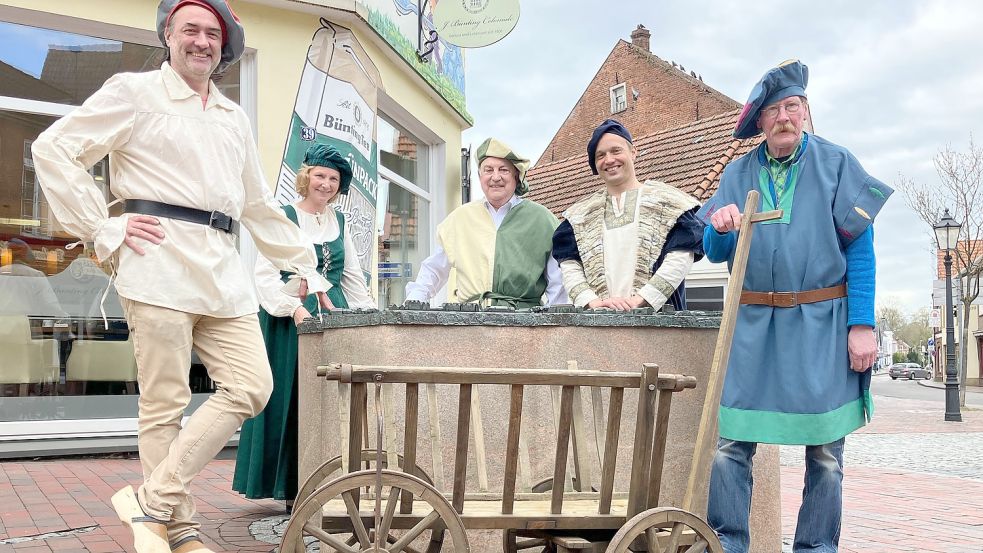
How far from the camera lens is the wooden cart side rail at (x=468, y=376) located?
249cm

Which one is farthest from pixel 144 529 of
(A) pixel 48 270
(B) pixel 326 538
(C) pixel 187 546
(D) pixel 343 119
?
(D) pixel 343 119

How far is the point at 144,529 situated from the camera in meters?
2.92

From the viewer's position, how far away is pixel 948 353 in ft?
59.5

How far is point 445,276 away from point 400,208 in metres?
5.54

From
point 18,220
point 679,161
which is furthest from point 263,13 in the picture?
point 679,161

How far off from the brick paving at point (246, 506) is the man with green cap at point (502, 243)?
1.48 m

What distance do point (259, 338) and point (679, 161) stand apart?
14936mm

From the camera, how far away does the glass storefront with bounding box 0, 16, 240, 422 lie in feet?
23.4

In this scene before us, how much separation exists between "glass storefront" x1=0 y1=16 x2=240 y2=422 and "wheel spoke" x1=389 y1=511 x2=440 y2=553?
4915 millimetres

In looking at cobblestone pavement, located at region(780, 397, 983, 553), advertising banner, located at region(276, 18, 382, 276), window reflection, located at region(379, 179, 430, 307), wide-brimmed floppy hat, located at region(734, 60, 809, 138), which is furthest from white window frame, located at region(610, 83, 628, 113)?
wide-brimmed floppy hat, located at region(734, 60, 809, 138)

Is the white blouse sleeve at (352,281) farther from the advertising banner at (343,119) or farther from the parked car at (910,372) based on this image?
the parked car at (910,372)

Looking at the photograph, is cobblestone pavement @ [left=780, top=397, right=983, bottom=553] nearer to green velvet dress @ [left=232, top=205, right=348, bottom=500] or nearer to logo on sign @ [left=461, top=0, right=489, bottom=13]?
green velvet dress @ [left=232, top=205, right=348, bottom=500]

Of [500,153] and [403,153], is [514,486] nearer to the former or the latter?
[500,153]

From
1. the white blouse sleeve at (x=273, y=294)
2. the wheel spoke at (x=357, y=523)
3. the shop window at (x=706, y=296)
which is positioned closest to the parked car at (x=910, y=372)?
the shop window at (x=706, y=296)
